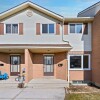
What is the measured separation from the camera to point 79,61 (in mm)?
21219

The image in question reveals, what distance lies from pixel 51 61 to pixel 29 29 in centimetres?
422

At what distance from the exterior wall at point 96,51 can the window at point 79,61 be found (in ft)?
A: 2.92

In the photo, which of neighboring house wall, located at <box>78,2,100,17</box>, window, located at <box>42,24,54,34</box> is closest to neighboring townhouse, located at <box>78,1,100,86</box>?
neighboring house wall, located at <box>78,2,100,17</box>

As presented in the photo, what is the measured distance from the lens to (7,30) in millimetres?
20969

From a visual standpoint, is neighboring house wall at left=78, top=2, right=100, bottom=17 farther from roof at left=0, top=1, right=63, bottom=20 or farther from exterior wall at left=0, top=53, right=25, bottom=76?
exterior wall at left=0, top=53, right=25, bottom=76

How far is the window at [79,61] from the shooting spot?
832 inches

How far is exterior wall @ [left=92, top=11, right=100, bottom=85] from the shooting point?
1867 cm

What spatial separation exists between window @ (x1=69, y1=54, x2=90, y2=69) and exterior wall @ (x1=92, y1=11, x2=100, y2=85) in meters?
0.89

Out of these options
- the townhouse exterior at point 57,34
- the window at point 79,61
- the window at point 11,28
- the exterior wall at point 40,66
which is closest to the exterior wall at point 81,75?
the townhouse exterior at point 57,34

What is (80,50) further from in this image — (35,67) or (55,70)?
(35,67)

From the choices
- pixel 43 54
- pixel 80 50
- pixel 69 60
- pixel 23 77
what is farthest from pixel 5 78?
pixel 80 50

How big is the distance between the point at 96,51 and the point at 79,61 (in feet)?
8.16

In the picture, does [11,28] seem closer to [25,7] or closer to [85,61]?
[25,7]

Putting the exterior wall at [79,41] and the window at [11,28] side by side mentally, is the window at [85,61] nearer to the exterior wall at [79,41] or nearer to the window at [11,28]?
the exterior wall at [79,41]
